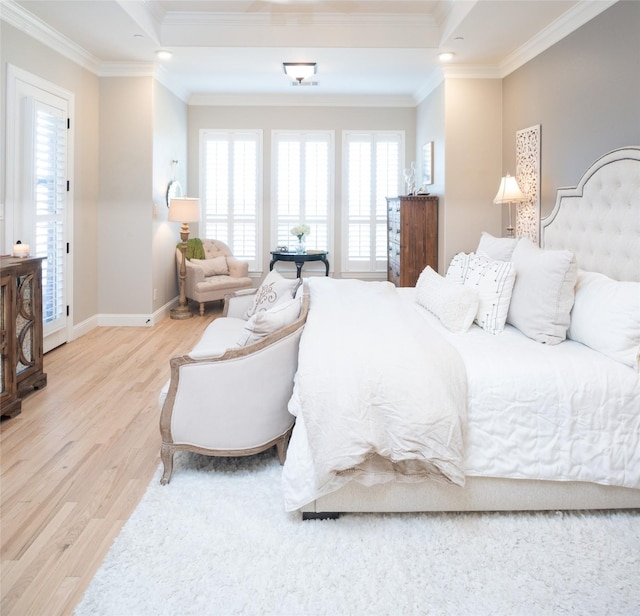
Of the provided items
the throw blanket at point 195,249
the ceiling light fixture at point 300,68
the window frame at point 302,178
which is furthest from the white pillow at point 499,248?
the throw blanket at point 195,249

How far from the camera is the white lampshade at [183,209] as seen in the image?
6238 mm

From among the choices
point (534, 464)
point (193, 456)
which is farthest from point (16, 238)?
point (534, 464)

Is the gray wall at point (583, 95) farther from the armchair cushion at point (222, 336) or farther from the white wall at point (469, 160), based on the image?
the armchair cushion at point (222, 336)

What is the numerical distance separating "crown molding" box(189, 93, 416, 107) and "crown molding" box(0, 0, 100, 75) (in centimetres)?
207

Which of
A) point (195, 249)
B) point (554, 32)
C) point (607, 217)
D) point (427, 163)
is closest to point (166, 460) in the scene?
point (607, 217)

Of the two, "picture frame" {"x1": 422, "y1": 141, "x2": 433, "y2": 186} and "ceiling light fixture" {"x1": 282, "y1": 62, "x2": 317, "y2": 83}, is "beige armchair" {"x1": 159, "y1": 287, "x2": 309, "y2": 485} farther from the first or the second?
"picture frame" {"x1": 422, "y1": 141, "x2": 433, "y2": 186}

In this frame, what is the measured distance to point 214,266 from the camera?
700 centimetres

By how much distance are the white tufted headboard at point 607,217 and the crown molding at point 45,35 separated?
426 centimetres

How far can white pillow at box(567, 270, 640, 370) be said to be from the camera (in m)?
2.35

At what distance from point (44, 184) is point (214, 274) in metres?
2.67

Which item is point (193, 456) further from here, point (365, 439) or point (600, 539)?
point (600, 539)

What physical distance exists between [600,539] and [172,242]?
5.86 metres

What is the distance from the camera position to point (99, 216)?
587 cm

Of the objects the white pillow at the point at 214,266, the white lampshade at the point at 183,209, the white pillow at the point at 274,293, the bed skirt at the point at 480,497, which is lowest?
the bed skirt at the point at 480,497
